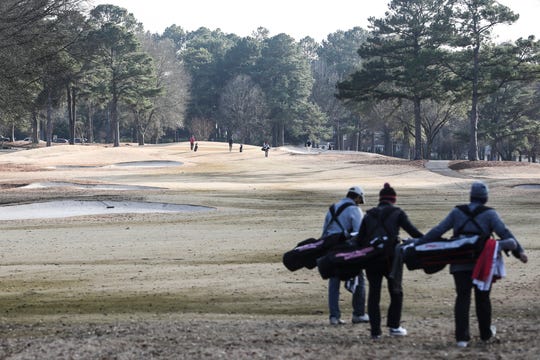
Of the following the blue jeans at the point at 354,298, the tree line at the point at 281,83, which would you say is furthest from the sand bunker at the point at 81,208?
the blue jeans at the point at 354,298

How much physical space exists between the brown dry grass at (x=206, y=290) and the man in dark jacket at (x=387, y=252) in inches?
12.9

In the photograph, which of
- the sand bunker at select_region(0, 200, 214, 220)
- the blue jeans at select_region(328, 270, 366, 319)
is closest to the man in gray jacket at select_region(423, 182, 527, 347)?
the blue jeans at select_region(328, 270, 366, 319)

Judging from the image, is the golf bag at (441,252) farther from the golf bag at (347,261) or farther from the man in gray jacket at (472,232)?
the golf bag at (347,261)

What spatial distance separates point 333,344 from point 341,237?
188 centimetres

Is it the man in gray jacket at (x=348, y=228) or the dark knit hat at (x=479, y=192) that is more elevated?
the dark knit hat at (x=479, y=192)

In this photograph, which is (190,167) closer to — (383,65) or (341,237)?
(383,65)

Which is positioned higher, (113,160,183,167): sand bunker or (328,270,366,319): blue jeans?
(328,270,366,319): blue jeans

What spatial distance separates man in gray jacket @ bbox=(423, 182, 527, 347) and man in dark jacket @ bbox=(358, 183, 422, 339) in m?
0.57

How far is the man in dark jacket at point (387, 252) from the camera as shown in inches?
481

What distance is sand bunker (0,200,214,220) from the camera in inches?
1480

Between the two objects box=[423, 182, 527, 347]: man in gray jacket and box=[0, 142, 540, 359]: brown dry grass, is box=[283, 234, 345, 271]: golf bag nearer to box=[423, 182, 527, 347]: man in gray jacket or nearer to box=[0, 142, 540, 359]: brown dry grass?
box=[0, 142, 540, 359]: brown dry grass

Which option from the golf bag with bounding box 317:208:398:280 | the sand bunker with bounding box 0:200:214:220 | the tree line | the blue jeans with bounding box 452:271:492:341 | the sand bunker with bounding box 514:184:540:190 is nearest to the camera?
the blue jeans with bounding box 452:271:492:341

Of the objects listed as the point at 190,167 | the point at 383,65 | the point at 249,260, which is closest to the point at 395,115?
the point at 383,65

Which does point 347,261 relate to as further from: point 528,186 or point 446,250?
point 528,186
